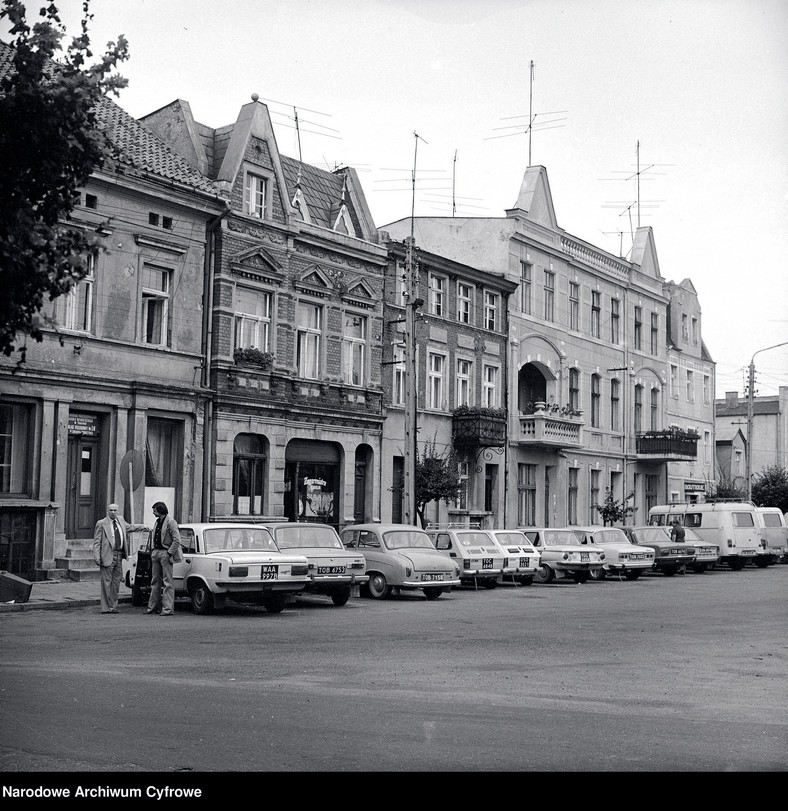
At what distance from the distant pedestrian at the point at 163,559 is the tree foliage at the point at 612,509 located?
101ft

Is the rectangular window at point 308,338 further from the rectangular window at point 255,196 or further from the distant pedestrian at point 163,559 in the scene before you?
the distant pedestrian at point 163,559

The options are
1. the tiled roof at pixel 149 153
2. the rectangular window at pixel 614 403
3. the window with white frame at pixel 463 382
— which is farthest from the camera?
the rectangular window at pixel 614 403

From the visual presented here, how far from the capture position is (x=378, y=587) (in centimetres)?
2217

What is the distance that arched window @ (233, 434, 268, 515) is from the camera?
2967cm

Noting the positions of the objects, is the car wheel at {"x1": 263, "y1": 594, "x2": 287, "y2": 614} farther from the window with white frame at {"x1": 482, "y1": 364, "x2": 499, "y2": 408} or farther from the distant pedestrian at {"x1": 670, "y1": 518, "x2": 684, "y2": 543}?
the window with white frame at {"x1": 482, "y1": 364, "x2": 499, "y2": 408}

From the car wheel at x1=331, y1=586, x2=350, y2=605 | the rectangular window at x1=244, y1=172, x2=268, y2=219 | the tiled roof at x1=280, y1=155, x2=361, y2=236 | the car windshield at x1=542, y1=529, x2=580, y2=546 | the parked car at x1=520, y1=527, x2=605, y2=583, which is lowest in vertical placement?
the car wheel at x1=331, y1=586, x2=350, y2=605

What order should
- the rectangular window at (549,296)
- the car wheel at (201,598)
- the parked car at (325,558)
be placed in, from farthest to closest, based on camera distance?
1. the rectangular window at (549,296)
2. the parked car at (325,558)
3. the car wheel at (201,598)

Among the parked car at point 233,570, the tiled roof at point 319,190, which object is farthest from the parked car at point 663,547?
the parked car at point 233,570

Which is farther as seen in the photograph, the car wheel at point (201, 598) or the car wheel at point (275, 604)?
the car wheel at point (275, 604)

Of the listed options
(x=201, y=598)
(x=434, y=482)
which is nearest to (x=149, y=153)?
(x=434, y=482)

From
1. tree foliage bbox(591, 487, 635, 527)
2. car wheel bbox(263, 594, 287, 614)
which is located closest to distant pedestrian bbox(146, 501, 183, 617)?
car wheel bbox(263, 594, 287, 614)

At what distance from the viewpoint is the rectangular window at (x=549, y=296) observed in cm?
4509

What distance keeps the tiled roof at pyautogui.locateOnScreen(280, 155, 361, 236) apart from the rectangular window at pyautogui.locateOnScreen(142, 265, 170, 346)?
6.39 metres
